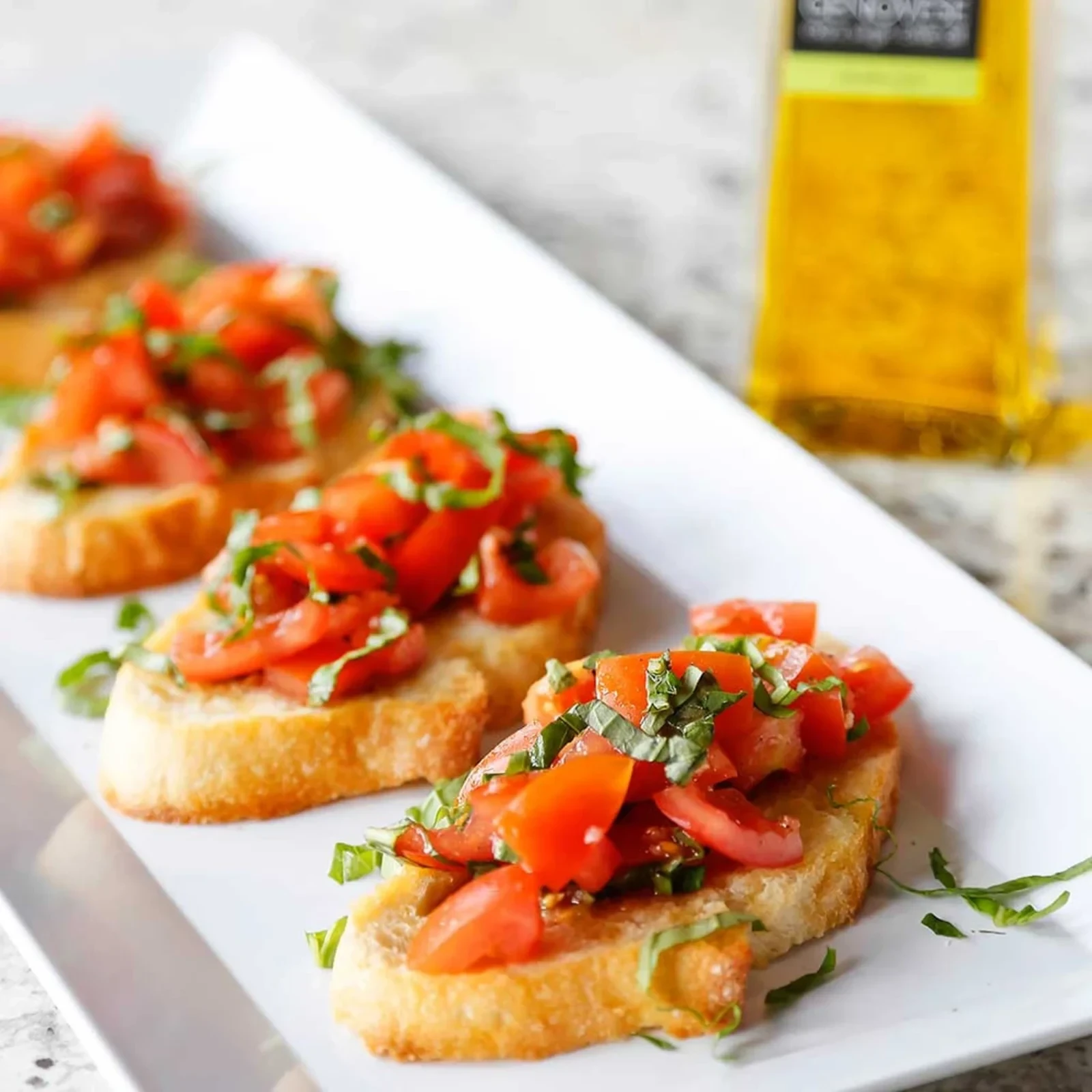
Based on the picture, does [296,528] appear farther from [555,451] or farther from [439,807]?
[439,807]

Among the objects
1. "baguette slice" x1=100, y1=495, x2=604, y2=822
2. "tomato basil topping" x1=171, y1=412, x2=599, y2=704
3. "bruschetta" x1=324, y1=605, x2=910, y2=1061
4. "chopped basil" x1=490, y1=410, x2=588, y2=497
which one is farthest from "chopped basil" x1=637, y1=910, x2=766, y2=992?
"chopped basil" x1=490, y1=410, x2=588, y2=497

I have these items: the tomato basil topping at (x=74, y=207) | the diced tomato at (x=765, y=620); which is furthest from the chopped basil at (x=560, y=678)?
the tomato basil topping at (x=74, y=207)

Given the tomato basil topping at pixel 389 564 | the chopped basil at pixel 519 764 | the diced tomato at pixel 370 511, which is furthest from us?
the diced tomato at pixel 370 511

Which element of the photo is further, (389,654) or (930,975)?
(389,654)

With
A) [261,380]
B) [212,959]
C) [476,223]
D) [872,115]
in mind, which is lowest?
[212,959]

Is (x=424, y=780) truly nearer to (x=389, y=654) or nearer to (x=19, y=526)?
(x=389, y=654)

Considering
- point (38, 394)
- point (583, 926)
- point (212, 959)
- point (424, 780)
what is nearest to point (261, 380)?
point (38, 394)

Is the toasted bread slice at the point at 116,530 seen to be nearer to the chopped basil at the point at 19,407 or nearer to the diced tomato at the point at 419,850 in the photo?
the chopped basil at the point at 19,407
